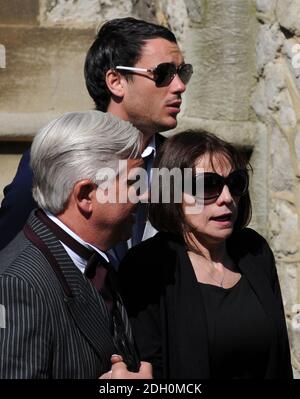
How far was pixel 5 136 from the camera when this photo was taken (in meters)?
5.06

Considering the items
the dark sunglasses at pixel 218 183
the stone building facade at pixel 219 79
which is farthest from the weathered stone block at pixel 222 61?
the dark sunglasses at pixel 218 183

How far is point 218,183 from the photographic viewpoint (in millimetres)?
3182

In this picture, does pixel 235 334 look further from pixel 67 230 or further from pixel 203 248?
pixel 67 230

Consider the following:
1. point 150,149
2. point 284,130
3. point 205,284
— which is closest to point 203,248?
point 205,284

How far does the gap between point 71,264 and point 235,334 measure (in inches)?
23.6

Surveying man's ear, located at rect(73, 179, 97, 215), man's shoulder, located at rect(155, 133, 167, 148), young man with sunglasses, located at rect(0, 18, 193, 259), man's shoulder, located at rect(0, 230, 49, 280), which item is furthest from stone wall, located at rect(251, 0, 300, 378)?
man's shoulder, located at rect(0, 230, 49, 280)

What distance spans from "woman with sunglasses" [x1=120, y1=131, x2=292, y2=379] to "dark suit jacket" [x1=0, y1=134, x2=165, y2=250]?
35 cm

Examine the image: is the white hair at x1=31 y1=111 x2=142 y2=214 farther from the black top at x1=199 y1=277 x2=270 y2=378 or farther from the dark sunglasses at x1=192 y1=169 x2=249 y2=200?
the black top at x1=199 y1=277 x2=270 y2=378

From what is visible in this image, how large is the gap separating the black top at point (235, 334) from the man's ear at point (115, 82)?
90 cm

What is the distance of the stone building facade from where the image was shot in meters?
4.65

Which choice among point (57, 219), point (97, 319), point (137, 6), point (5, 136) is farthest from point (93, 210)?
point (137, 6)
